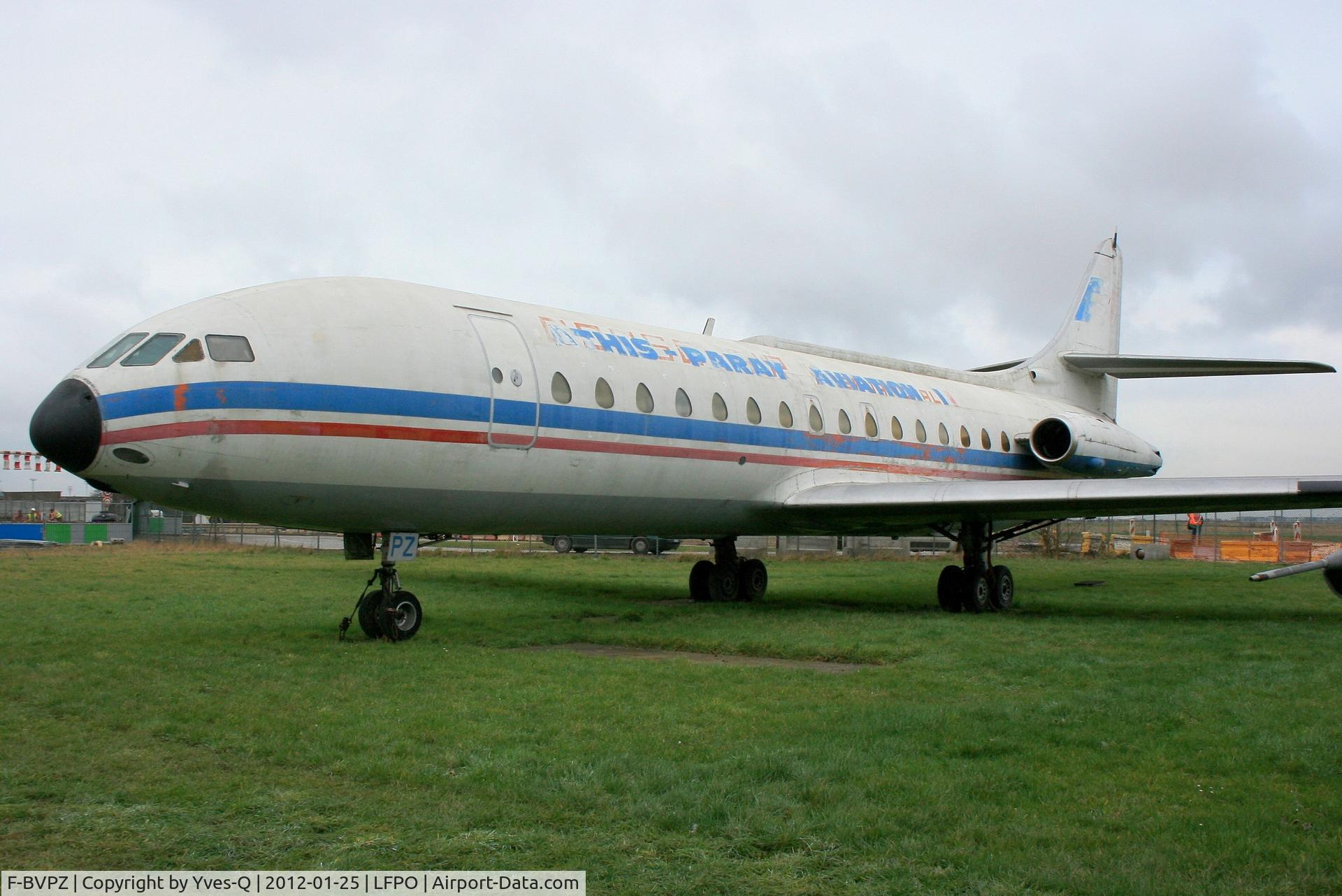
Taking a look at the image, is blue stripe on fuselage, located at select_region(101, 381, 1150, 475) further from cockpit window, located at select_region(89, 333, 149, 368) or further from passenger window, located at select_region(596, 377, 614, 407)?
cockpit window, located at select_region(89, 333, 149, 368)

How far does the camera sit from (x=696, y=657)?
10719 mm

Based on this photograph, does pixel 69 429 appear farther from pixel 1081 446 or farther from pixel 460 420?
pixel 1081 446

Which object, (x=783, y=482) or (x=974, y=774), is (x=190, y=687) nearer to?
(x=974, y=774)

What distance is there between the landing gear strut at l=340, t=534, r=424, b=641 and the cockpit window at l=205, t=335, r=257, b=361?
98.6 inches

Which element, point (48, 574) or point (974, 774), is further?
point (48, 574)

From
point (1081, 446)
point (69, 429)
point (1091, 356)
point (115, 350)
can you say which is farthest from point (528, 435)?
point (1091, 356)

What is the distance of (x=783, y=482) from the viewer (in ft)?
51.3

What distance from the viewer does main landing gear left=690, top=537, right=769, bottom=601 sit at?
1775cm

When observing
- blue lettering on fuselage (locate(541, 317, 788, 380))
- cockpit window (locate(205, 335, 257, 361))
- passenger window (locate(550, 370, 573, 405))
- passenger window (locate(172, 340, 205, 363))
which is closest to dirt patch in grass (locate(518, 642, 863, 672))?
passenger window (locate(550, 370, 573, 405))

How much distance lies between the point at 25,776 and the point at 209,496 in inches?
177

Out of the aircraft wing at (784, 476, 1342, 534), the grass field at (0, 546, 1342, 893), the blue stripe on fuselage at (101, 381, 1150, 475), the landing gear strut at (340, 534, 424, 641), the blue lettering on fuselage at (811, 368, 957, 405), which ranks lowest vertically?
the grass field at (0, 546, 1342, 893)

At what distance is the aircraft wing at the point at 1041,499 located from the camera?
13.4 metres

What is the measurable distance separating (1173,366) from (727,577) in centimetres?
1002

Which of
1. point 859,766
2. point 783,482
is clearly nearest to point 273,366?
point 859,766
